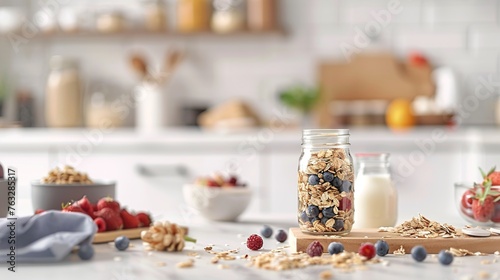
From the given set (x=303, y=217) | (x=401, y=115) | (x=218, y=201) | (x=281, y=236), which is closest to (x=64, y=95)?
(x=401, y=115)

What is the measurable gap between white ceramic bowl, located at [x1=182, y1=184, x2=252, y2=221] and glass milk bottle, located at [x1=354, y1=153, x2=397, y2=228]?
320 mm

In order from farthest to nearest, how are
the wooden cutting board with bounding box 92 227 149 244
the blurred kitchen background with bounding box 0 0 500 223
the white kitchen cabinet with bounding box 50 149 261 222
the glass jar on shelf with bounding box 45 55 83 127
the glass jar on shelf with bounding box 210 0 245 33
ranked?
the glass jar on shelf with bounding box 45 55 83 127 → the glass jar on shelf with bounding box 210 0 245 33 → the blurred kitchen background with bounding box 0 0 500 223 → the white kitchen cabinet with bounding box 50 149 261 222 → the wooden cutting board with bounding box 92 227 149 244

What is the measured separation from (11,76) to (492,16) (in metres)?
2.71

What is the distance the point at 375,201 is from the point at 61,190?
0.65 m

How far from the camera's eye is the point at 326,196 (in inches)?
50.8

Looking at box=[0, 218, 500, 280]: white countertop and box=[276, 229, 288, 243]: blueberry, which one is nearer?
box=[0, 218, 500, 280]: white countertop

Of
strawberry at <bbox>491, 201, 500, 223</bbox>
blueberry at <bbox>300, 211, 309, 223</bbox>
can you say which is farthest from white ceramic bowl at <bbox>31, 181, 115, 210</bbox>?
strawberry at <bbox>491, 201, 500, 223</bbox>

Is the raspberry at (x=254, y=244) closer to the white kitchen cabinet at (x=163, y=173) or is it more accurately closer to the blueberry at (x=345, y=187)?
the blueberry at (x=345, y=187)

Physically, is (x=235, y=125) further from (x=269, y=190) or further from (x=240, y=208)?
(x=240, y=208)

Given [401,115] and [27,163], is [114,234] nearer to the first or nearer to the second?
[27,163]

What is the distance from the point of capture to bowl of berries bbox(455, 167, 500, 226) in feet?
4.97

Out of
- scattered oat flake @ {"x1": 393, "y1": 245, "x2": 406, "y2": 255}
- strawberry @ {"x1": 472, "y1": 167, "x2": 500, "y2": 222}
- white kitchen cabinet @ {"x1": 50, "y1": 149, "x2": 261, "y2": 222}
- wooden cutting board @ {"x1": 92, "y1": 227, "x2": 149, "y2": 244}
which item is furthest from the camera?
white kitchen cabinet @ {"x1": 50, "y1": 149, "x2": 261, "y2": 222}

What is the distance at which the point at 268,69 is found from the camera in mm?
4219

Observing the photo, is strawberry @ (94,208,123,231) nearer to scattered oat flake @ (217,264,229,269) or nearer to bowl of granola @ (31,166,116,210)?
bowl of granola @ (31,166,116,210)
